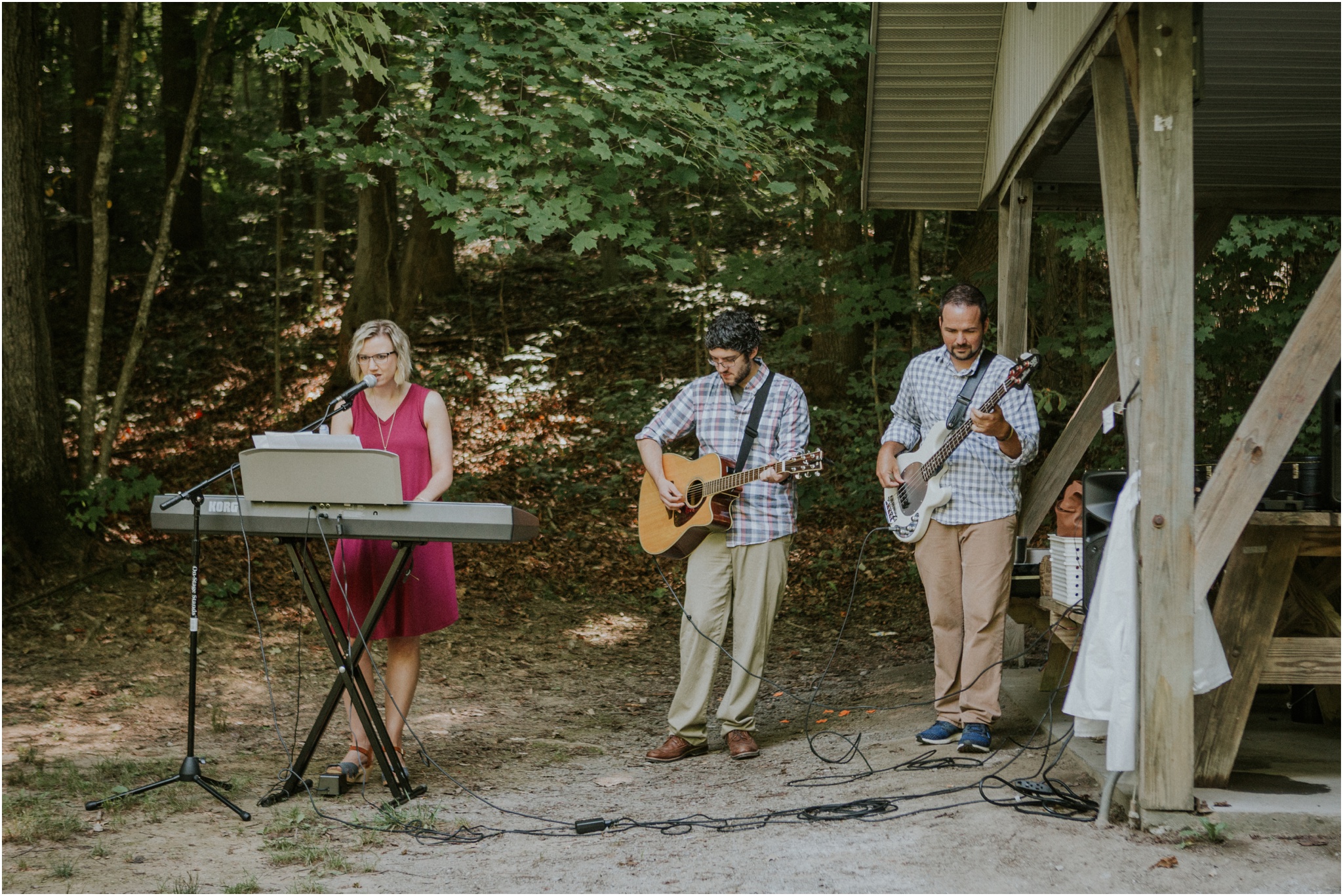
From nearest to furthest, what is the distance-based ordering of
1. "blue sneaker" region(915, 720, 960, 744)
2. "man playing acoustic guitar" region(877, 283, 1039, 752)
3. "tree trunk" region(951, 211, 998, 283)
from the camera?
"man playing acoustic guitar" region(877, 283, 1039, 752) → "blue sneaker" region(915, 720, 960, 744) → "tree trunk" region(951, 211, 998, 283)

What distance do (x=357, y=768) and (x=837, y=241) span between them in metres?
7.29

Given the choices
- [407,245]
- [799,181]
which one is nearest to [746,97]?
[799,181]

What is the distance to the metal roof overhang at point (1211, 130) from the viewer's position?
13.1ft

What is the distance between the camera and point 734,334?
4.89 m

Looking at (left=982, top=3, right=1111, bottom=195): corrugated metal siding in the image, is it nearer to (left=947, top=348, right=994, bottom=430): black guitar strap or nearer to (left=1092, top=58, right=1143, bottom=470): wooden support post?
(left=1092, top=58, right=1143, bottom=470): wooden support post

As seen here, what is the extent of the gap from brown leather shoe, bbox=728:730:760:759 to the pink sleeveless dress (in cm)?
141

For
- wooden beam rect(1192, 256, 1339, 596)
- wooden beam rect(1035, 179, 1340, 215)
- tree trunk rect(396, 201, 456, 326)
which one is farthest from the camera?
tree trunk rect(396, 201, 456, 326)

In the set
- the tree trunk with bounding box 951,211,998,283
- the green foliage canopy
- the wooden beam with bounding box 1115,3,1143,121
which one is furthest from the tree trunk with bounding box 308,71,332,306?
the wooden beam with bounding box 1115,3,1143,121

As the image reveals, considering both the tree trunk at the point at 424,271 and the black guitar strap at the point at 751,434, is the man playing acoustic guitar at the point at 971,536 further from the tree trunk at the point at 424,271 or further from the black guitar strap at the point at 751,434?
the tree trunk at the point at 424,271

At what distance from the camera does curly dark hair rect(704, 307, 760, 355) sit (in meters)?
4.88

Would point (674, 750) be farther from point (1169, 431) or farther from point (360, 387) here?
point (1169, 431)

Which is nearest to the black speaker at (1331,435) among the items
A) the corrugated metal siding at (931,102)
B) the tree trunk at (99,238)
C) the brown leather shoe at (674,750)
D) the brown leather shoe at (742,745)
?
the brown leather shoe at (742,745)

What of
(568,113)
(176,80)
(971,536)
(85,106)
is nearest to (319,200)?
(176,80)

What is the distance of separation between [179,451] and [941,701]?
863 centimetres
